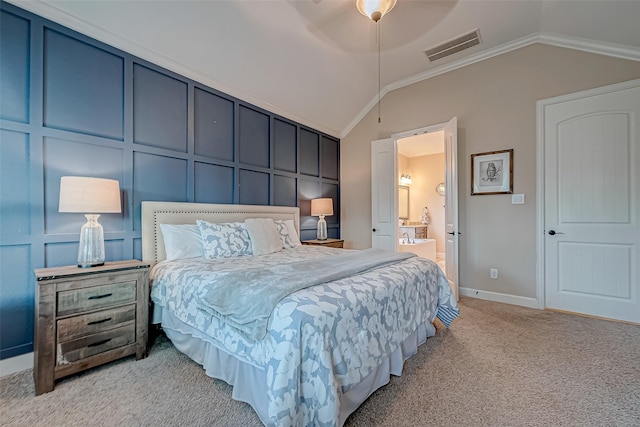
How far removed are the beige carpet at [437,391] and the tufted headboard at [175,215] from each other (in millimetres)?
817

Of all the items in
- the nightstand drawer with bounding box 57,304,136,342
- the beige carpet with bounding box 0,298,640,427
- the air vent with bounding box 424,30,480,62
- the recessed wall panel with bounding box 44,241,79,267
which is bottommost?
the beige carpet with bounding box 0,298,640,427

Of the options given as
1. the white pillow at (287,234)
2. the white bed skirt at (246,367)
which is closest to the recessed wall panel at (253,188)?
the white pillow at (287,234)

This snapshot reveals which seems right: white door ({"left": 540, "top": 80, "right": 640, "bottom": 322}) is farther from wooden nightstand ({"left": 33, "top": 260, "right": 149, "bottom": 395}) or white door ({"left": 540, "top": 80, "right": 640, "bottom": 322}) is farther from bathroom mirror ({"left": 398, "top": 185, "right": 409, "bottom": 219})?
wooden nightstand ({"left": 33, "top": 260, "right": 149, "bottom": 395})

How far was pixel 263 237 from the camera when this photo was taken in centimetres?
295

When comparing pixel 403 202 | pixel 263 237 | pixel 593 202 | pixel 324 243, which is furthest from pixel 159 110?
pixel 403 202

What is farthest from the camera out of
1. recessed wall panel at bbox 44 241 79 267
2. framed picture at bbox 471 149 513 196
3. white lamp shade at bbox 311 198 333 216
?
white lamp shade at bbox 311 198 333 216

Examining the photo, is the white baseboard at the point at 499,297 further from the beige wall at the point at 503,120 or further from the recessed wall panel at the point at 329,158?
the recessed wall panel at the point at 329,158

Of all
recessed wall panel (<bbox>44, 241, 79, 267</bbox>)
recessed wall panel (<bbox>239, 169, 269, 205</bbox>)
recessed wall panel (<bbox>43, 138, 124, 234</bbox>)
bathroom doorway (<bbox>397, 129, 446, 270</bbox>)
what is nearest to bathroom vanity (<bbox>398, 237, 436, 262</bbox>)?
bathroom doorway (<bbox>397, 129, 446, 270</bbox>)

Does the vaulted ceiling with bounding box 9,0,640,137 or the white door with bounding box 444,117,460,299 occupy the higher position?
the vaulted ceiling with bounding box 9,0,640,137

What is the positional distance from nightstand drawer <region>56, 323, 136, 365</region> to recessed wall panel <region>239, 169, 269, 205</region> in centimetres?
184

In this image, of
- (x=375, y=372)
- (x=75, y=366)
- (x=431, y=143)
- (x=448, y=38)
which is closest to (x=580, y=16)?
(x=448, y=38)

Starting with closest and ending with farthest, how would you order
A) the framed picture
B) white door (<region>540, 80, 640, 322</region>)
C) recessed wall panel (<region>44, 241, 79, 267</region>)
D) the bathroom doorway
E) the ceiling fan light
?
recessed wall panel (<region>44, 241, 79, 267</region>) < the ceiling fan light < white door (<region>540, 80, 640, 322</region>) < the framed picture < the bathroom doorway

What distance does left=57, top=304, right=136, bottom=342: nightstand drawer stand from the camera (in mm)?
1765

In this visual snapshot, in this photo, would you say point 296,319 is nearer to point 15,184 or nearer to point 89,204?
point 89,204
